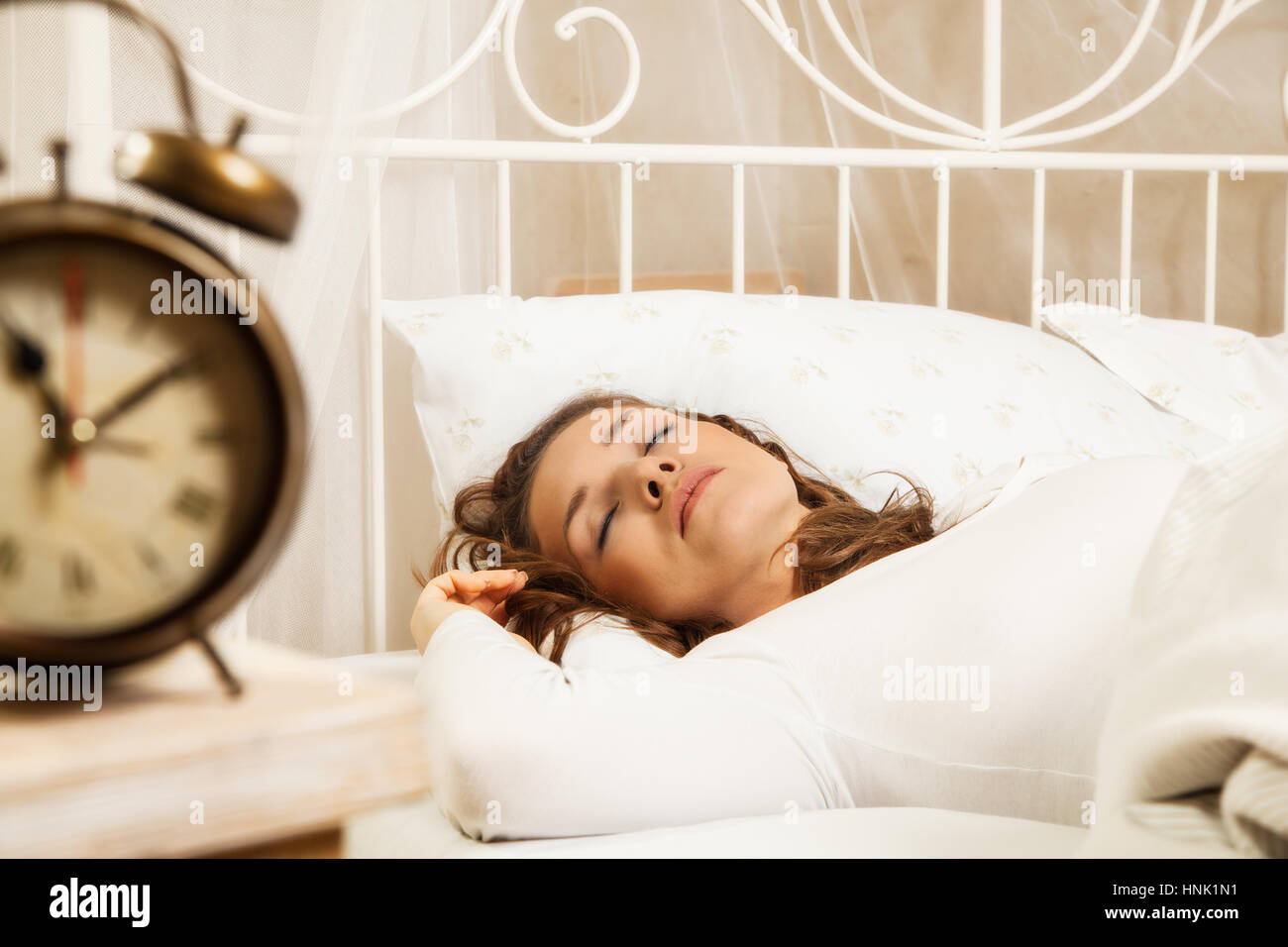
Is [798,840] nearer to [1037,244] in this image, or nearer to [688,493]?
[688,493]

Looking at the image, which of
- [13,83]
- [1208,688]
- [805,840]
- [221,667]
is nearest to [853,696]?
[805,840]

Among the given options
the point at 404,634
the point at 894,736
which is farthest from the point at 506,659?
the point at 404,634

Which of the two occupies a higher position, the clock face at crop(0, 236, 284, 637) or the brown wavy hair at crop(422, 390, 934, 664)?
the clock face at crop(0, 236, 284, 637)

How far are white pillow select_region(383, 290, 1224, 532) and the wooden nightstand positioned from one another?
0.94m

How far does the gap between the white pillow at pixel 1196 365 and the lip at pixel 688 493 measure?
750 mm

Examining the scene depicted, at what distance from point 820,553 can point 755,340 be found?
372 millimetres

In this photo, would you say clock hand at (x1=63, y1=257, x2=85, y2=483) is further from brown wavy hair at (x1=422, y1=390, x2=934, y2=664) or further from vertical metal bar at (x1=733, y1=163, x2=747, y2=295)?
vertical metal bar at (x1=733, y1=163, x2=747, y2=295)

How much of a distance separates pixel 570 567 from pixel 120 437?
83cm

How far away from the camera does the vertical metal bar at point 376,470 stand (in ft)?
4.20

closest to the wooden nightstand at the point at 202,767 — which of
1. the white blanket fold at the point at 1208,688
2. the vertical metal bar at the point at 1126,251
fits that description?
the white blanket fold at the point at 1208,688

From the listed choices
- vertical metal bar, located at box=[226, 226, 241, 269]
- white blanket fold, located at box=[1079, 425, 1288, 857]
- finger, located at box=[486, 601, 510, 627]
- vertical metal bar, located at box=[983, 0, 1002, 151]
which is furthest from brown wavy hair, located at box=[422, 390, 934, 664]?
vertical metal bar, located at box=[983, 0, 1002, 151]

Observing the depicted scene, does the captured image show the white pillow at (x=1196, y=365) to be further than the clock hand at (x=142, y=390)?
Yes

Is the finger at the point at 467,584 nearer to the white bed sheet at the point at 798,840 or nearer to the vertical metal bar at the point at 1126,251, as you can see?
the white bed sheet at the point at 798,840

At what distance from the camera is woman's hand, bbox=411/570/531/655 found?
3.06 feet
